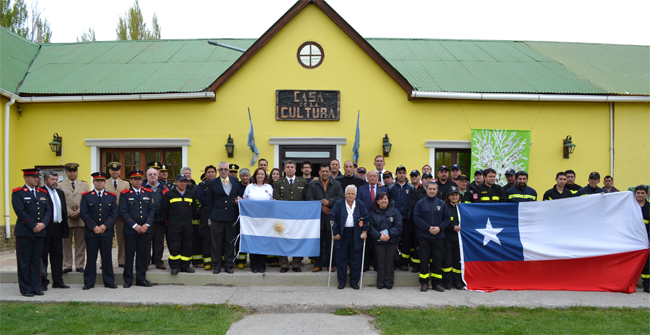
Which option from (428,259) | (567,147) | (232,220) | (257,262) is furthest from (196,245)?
(567,147)

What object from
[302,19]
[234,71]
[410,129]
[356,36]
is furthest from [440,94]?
[234,71]

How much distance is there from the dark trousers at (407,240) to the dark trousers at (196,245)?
3.86 metres

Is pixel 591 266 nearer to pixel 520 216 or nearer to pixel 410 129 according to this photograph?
pixel 520 216

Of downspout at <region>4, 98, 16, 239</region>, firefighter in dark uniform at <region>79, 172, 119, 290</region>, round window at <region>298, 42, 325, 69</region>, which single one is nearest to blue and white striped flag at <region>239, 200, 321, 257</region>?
firefighter in dark uniform at <region>79, 172, 119, 290</region>

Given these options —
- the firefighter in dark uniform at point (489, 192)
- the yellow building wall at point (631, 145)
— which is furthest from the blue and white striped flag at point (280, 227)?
the yellow building wall at point (631, 145)

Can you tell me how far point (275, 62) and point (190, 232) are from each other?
213 inches

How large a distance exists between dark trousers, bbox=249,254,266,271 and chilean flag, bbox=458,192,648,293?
11.7ft

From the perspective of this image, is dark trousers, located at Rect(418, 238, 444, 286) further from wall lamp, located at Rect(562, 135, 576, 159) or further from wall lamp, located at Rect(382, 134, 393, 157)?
wall lamp, located at Rect(562, 135, 576, 159)

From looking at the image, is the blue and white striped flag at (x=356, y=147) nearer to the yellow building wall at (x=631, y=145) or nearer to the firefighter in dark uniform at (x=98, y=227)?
the firefighter in dark uniform at (x=98, y=227)

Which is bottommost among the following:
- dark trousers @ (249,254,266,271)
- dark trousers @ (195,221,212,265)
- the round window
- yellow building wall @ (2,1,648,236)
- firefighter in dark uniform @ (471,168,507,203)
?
dark trousers @ (249,254,266,271)

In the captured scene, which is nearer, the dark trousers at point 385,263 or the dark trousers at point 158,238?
the dark trousers at point 385,263

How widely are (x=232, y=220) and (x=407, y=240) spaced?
324 centimetres

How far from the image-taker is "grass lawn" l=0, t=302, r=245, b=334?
541 centimetres

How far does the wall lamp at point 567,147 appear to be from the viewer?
444 inches
